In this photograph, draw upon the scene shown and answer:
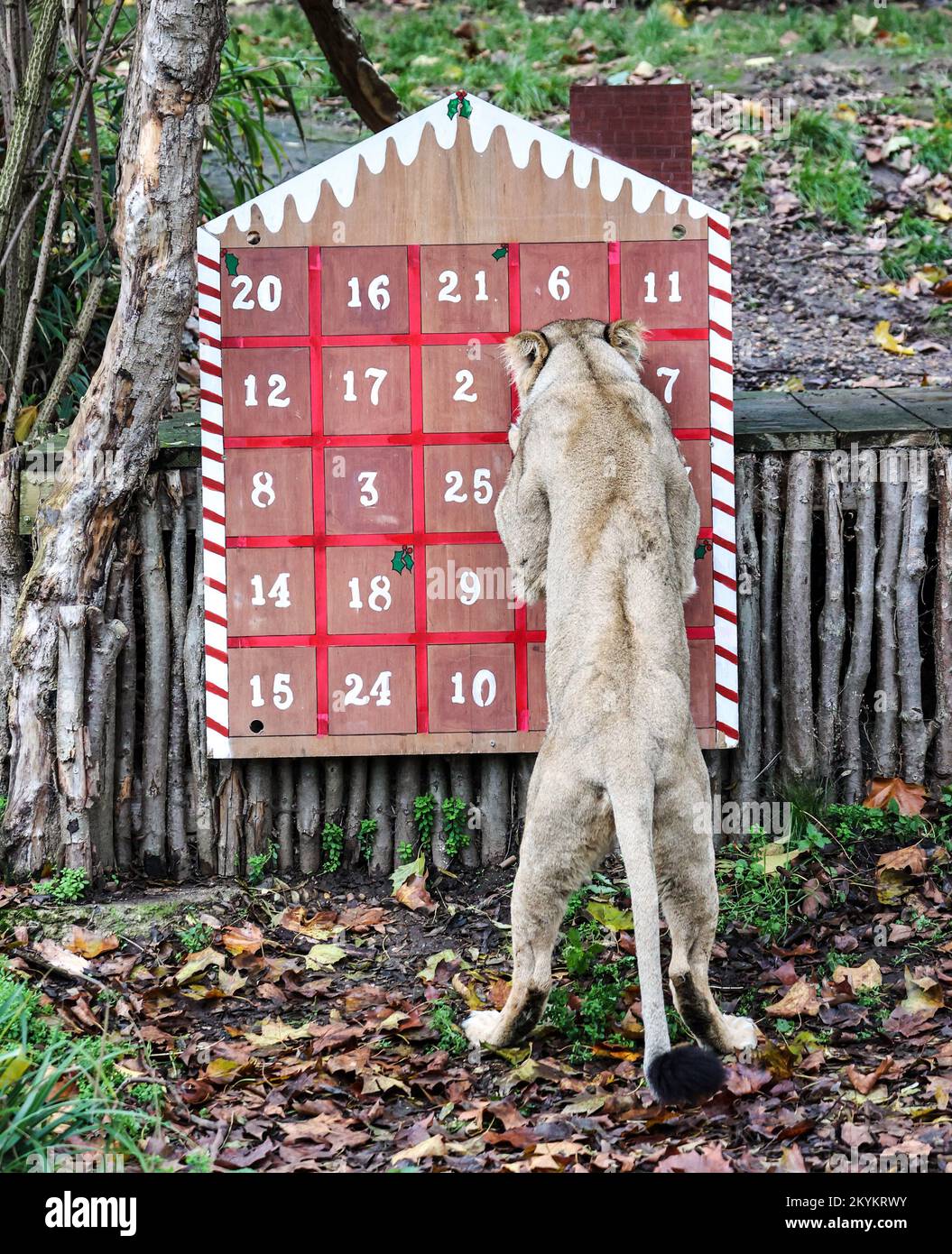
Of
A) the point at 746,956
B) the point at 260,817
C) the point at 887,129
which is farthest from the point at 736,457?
A: the point at 887,129

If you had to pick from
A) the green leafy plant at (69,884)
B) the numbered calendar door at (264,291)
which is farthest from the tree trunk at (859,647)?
the green leafy plant at (69,884)

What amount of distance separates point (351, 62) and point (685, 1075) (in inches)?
201

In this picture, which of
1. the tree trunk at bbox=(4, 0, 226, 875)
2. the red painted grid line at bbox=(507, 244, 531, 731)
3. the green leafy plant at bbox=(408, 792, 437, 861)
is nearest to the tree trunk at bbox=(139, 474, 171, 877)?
the tree trunk at bbox=(4, 0, 226, 875)

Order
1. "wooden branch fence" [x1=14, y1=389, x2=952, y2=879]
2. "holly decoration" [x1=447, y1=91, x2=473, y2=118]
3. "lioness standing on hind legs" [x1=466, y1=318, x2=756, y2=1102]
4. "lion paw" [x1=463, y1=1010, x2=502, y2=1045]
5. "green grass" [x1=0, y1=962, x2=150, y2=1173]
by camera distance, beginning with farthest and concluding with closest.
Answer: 1. "wooden branch fence" [x1=14, y1=389, x2=952, y2=879]
2. "holly decoration" [x1=447, y1=91, x2=473, y2=118]
3. "lion paw" [x1=463, y1=1010, x2=502, y2=1045]
4. "lioness standing on hind legs" [x1=466, y1=318, x2=756, y2=1102]
5. "green grass" [x1=0, y1=962, x2=150, y2=1173]

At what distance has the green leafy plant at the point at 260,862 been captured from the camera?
6062 mm

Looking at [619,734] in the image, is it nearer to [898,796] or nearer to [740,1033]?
[740,1033]

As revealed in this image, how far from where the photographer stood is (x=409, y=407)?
19.0ft

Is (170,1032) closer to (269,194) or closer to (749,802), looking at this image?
(749,802)

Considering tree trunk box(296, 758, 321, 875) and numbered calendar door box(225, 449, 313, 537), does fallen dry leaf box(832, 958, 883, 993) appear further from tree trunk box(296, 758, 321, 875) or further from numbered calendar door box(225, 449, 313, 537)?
numbered calendar door box(225, 449, 313, 537)

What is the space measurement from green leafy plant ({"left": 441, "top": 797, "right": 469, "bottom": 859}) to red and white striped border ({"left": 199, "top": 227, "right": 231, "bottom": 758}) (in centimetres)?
98

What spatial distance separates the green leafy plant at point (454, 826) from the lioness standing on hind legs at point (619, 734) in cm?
127

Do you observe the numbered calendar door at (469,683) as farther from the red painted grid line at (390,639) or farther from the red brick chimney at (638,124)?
the red brick chimney at (638,124)

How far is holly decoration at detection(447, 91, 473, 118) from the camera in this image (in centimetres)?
569

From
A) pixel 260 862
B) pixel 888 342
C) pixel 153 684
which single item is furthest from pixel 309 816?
pixel 888 342
